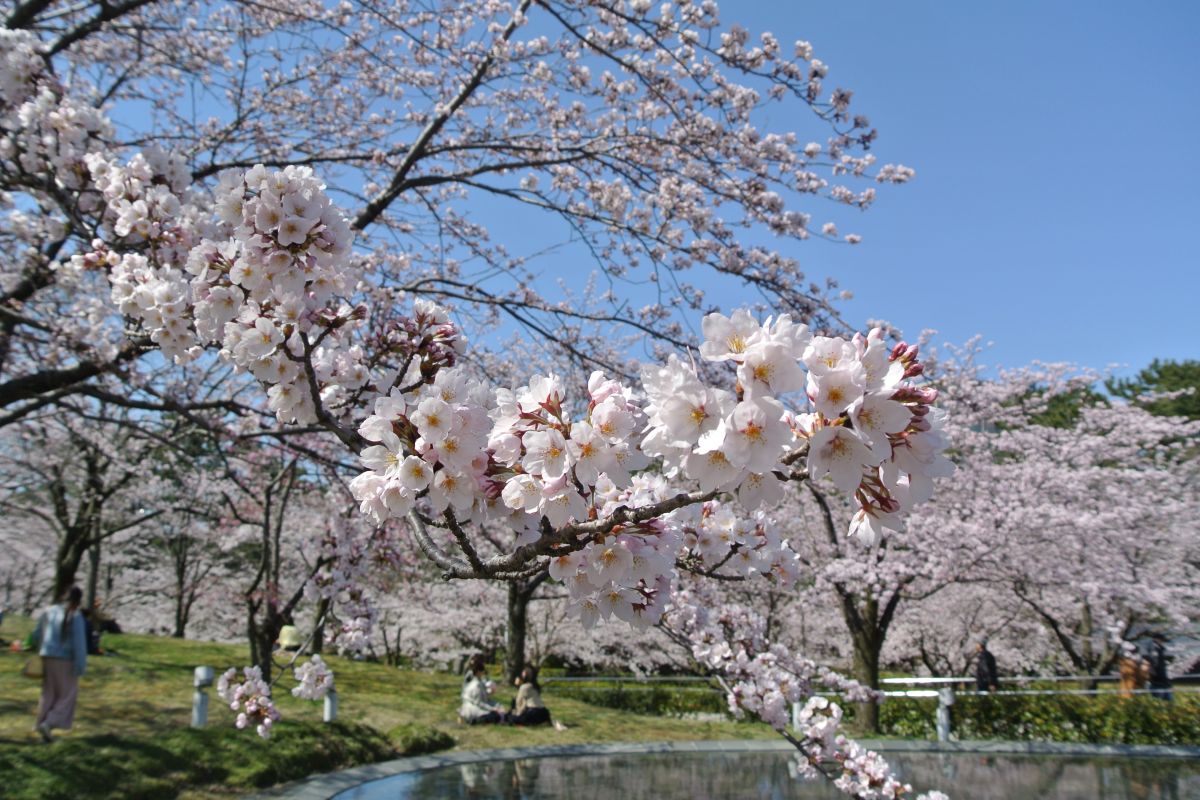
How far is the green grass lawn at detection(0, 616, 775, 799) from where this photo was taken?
5.29 meters

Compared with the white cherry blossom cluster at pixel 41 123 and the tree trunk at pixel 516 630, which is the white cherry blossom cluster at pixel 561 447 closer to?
the white cherry blossom cluster at pixel 41 123

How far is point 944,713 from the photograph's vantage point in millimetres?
9992

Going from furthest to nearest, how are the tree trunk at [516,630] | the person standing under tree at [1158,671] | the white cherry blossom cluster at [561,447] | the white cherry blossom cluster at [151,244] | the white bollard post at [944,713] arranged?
1. the tree trunk at [516,630]
2. the person standing under tree at [1158,671]
3. the white bollard post at [944,713]
4. the white cherry blossom cluster at [151,244]
5. the white cherry blossom cluster at [561,447]

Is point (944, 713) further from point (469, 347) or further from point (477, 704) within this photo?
point (469, 347)

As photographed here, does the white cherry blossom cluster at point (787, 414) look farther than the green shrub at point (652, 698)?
No

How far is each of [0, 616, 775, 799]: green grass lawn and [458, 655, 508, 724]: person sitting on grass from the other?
9.9 inches

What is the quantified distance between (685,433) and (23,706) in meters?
9.65

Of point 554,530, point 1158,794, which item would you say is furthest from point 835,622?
point 554,530

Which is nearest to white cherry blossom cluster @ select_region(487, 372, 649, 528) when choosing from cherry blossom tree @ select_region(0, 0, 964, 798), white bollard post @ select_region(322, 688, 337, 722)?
cherry blossom tree @ select_region(0, 0, 964, 798)

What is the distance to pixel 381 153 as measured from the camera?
6703 mm

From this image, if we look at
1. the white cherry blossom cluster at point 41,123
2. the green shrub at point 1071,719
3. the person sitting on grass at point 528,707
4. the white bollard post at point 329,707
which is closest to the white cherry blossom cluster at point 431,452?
the white cherry blossom cluster at point 41,123

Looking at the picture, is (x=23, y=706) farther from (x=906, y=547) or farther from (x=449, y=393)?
(x=906, y=547)

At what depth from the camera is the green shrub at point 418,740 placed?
302 inches

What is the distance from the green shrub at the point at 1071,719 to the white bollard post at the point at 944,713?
91cm
